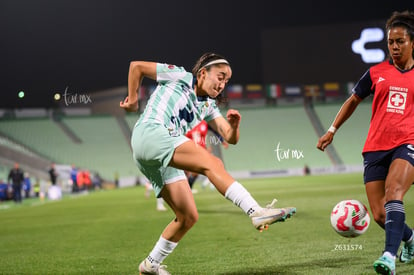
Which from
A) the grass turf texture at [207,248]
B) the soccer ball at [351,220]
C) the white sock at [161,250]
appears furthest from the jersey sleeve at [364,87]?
the white sock at [161,250]

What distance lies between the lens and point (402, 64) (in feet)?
13.8

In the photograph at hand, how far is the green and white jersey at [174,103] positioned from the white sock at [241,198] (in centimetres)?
72

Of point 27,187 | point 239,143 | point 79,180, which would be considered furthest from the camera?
point 239,143

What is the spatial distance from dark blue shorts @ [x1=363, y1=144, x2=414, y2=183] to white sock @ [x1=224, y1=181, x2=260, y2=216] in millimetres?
1385

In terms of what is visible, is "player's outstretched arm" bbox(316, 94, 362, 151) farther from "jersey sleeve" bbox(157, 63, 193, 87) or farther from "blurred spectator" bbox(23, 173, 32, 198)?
"blurred spectator" bbox(23, 173, 32, 198)

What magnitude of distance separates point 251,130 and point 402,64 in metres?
29.1

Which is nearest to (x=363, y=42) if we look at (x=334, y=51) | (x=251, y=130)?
(x=334, y=51)

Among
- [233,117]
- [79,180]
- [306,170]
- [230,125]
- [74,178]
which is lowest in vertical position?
[306,170]

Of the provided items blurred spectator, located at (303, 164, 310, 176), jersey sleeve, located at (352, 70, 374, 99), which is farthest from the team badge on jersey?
blurred spectator, located at (303, 164, 310, 176)

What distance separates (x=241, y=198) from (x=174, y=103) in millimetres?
1031

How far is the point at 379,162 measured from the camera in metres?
4.19

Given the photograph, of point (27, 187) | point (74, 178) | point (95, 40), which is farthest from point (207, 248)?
point (27, 187)

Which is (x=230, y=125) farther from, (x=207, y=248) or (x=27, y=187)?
(x=27, y=187)

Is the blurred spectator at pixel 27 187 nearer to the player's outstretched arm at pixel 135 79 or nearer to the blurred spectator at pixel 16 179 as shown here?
the blurred spectator at pixel 16 179
